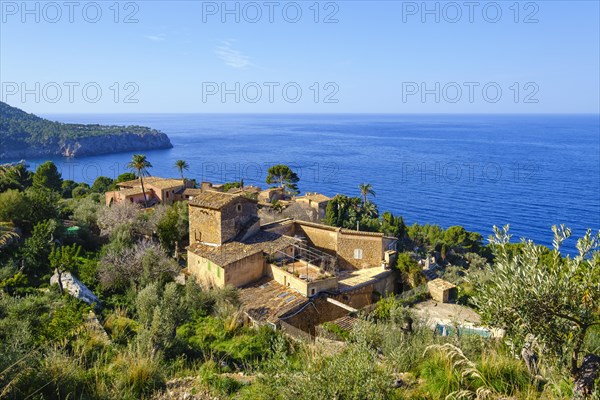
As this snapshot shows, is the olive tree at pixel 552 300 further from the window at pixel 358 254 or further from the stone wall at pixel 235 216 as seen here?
the window at pixel 358 254

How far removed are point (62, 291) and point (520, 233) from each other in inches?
1938

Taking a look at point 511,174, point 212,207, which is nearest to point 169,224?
point 212,207

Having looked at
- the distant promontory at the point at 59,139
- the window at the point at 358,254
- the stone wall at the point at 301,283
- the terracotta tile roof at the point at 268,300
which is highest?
the distant promontory at the point at 59,139

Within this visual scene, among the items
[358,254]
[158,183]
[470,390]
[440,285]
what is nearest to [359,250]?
[358,254]

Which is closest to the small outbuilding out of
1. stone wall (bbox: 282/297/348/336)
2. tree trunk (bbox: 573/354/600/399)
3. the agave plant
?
stone wall (bbox: 282/297/348/336)

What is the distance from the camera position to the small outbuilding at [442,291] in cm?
2034

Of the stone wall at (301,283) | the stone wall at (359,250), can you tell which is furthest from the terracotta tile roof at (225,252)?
the stone wall at (359,250)

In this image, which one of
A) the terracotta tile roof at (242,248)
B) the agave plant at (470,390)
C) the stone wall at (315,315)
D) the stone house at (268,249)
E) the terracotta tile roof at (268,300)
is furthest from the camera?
the terracotta tile roof at (242,248)

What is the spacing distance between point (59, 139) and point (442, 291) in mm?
137668

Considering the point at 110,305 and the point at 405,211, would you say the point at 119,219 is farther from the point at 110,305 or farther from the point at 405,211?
the point at 405,211

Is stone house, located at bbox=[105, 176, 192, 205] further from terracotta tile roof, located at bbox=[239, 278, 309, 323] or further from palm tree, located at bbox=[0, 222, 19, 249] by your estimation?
terracotta tile roof, located at bbox=[239, 278, 309, 323]

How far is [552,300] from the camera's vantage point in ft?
15.5

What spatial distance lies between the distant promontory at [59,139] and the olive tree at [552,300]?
139m

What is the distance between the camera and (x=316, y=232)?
2495 centimetres
